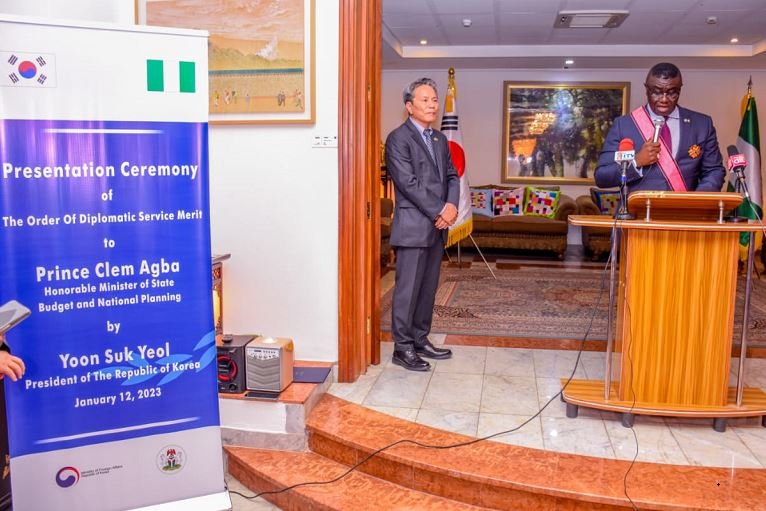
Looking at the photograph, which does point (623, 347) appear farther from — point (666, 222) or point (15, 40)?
point (15, 40)

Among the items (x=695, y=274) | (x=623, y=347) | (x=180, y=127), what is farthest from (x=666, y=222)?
(x=180, y=127)

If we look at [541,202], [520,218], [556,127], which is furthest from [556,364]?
[556,127]

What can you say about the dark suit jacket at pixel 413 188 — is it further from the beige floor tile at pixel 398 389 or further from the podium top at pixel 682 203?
the podium top at pixel 682 203

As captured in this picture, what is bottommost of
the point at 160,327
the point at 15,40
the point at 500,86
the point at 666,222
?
the point at 160,327

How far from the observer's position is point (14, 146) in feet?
6.23

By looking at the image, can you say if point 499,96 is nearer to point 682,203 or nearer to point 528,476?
point 682,203

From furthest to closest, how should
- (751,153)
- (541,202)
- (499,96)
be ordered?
(499,96), (541,202), (751,153)

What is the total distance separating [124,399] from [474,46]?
6948 mm

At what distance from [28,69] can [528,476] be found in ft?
6.99

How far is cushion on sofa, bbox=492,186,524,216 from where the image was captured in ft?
28.1

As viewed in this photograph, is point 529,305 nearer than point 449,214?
No

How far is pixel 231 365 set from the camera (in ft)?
9.64

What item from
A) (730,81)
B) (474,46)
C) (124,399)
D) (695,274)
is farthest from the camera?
(730,81)

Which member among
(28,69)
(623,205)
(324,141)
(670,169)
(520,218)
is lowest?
(520,218)
